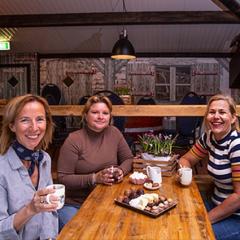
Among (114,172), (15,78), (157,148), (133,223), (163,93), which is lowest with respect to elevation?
(133,223)

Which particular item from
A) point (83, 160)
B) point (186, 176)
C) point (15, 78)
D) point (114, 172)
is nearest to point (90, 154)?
point (83, 160)

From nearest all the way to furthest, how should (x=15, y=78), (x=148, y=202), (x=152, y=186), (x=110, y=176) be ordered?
(x=148, y=202)
(x=152, y=186)
(x=110, y=176)
(x=15, y=78)

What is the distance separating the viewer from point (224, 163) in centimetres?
204

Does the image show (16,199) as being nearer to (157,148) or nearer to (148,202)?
(148,202)

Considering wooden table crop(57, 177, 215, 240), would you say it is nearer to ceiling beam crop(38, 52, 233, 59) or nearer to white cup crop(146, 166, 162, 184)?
white cup crop(146, 166, 162, 184)

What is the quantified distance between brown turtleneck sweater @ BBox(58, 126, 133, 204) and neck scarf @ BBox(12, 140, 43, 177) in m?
0.53

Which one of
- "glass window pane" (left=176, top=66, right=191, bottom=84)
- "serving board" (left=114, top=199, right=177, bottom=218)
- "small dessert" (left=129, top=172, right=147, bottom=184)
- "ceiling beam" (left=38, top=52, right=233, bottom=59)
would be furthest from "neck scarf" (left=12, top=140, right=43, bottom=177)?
"glass window pane" (left=176, top=66, right=191, bottom=84)

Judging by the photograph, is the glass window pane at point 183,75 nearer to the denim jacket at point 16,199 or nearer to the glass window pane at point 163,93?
the glass window pane at point 163,93

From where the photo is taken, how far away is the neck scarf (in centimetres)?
164

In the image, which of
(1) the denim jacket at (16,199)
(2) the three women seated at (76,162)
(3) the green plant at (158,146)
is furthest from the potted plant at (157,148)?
(1) the denim jacket at (16,199)

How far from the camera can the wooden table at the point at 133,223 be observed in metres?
1.34

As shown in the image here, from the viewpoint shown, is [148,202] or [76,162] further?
[76,162]

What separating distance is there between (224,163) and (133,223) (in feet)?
2.73

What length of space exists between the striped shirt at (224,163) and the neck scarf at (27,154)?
106 cm
